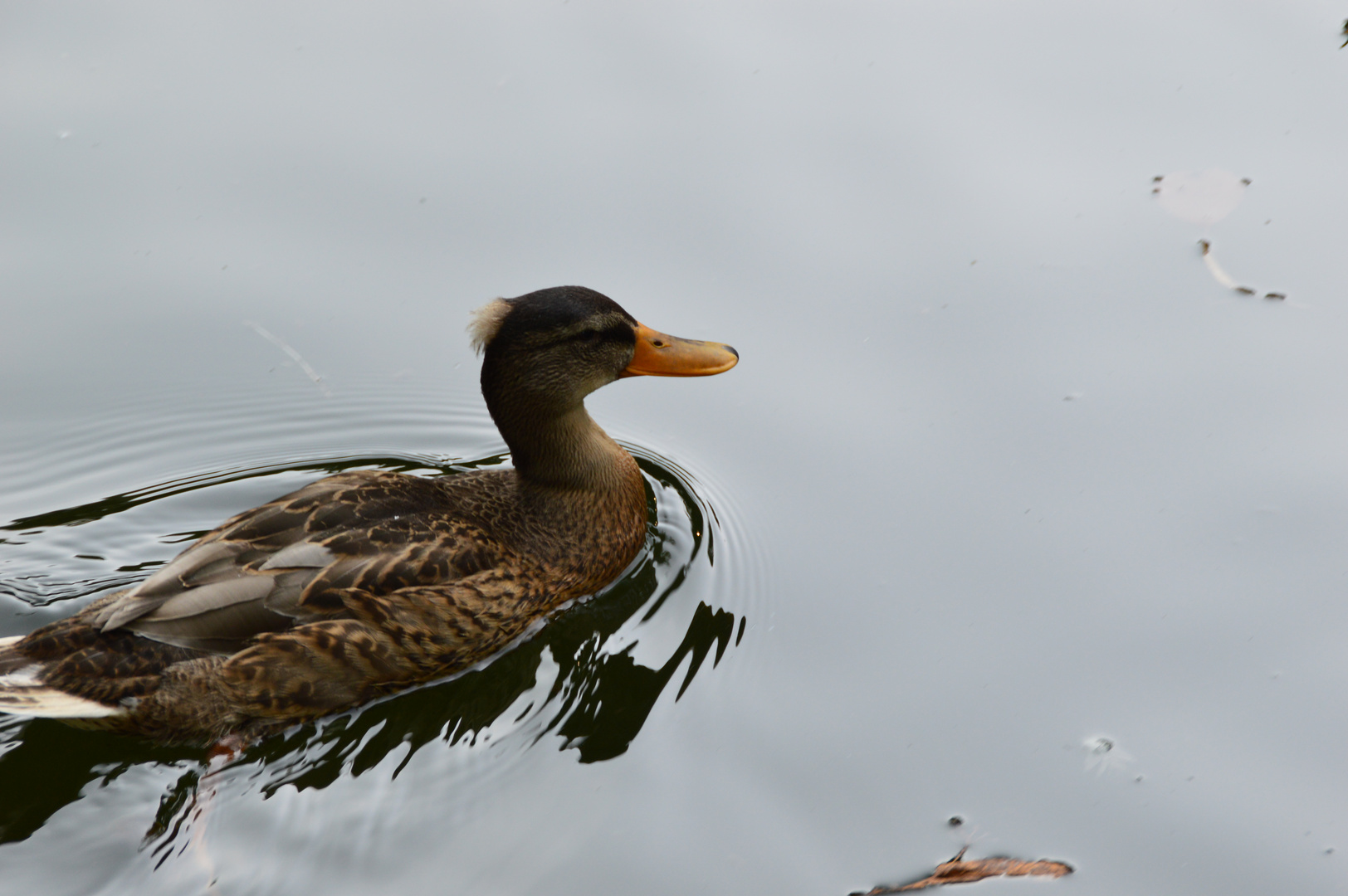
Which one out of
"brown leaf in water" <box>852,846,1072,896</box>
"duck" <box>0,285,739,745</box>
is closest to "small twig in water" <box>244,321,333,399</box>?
"duck" <box>0,285,739,745</box>

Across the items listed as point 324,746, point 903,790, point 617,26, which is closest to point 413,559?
point 324,746

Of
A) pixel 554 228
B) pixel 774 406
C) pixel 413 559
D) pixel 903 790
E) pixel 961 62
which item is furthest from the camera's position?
pixel 961 62

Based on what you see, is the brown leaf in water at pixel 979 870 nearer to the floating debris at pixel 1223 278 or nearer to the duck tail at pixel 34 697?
the duck tail at pixel 34 697

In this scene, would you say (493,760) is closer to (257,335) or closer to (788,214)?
(257,335)

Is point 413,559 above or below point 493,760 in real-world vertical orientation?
above

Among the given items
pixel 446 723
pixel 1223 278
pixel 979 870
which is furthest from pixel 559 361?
pixel 1223 278

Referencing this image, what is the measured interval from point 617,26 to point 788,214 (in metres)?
2.08

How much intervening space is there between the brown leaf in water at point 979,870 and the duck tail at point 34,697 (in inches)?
112

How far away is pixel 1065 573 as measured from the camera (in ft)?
17.3

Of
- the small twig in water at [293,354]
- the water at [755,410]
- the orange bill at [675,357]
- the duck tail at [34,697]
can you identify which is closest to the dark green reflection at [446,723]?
the water at [755,410]

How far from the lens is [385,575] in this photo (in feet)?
15.5

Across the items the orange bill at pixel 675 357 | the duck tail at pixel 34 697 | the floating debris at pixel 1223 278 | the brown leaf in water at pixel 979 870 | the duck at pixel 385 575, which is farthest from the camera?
the floating debris at pixel 1223 278

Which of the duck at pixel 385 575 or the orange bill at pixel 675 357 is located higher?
the orange bill at pixel 675 357

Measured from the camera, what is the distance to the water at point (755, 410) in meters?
4.31
